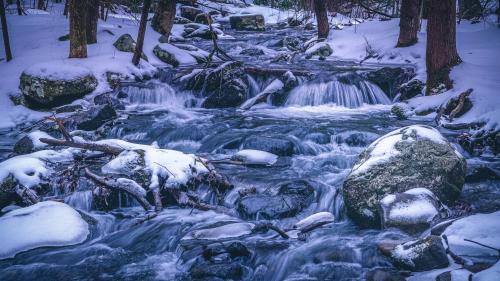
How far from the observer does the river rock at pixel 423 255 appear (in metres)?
3.31

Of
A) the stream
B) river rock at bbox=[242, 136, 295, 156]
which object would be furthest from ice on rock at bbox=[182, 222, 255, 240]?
river rock at bbox=[242, 136, 295, 156]

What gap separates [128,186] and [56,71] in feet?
21.2

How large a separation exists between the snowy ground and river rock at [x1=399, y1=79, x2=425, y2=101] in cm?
40

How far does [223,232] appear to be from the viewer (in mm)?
4598

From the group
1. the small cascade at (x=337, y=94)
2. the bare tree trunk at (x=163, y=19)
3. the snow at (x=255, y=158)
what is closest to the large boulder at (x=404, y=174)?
the snow at (x=255, y=158)

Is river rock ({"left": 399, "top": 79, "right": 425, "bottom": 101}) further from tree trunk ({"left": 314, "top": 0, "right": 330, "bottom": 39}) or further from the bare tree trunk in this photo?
the bare tree trunk

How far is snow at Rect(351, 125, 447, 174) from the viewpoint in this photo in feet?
15.9

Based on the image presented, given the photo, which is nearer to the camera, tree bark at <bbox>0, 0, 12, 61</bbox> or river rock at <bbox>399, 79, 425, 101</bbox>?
river rock at <bbox>399, 79, 425, 101</bbox>

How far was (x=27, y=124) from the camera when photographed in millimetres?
9609

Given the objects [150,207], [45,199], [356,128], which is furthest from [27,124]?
[356,128]

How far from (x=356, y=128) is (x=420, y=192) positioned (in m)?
4.18

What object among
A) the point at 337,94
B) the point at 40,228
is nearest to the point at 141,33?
the point at 337,94

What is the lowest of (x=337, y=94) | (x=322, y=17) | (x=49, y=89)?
(x=337, y=94)

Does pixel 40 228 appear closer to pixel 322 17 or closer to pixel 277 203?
pixel 277 203
